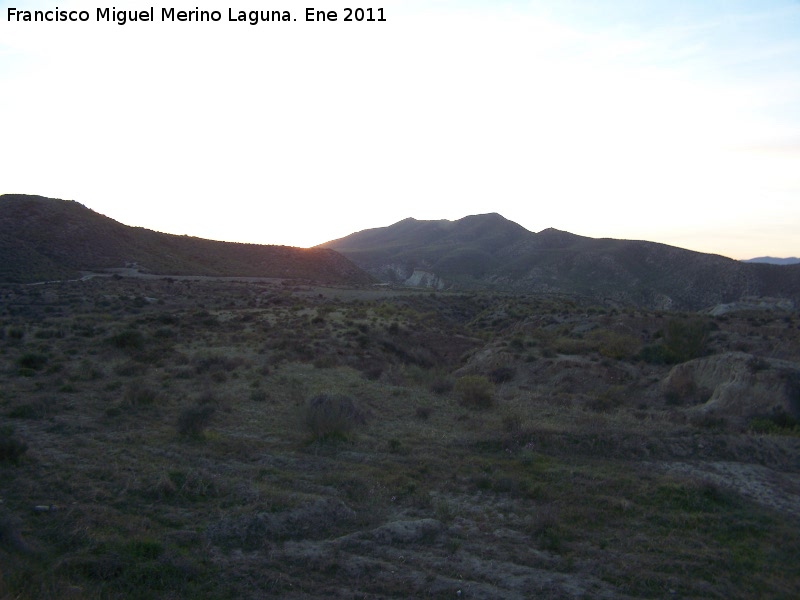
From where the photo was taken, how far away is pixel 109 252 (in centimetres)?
7588

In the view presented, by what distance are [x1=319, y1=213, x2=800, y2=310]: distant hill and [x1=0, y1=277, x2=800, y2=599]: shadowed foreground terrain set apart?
247 ft

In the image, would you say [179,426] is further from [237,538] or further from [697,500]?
[697,500]

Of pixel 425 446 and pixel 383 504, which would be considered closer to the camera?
pixel 383 504

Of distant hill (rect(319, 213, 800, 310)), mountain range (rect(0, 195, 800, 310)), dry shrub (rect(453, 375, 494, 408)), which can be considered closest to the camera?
dry shrub (rect(453, 375, 494, 408))

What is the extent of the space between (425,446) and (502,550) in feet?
15.3

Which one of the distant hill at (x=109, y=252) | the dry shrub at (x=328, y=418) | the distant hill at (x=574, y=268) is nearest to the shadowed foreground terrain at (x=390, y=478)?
the dry shrub at (x=328, y=418)

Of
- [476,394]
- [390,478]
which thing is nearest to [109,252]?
[476,394]

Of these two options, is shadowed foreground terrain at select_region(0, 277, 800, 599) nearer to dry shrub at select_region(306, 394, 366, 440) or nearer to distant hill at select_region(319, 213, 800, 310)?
dry shrub at select_region(306, 394, 366, 440)

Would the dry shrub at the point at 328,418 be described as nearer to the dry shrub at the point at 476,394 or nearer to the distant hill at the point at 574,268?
the dry shrub at the point at 476,394

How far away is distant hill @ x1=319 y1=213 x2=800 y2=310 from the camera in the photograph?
3570 inches

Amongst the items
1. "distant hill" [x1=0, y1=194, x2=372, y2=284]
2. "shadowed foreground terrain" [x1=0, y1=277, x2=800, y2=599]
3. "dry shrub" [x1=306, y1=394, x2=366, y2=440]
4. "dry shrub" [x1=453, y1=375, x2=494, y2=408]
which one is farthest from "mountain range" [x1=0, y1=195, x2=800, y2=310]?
"dry shrub" [x1=306, y1=394, x2=366, y2=440]

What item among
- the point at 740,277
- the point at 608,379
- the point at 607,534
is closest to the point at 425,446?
the point at 607,534

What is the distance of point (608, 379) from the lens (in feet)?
72.0

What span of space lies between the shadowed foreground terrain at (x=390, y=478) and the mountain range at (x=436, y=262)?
49.0 m
